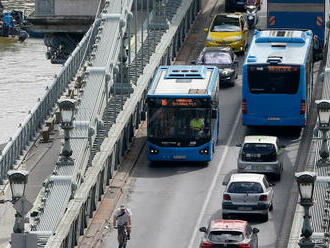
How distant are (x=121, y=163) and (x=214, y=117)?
4.27 metres

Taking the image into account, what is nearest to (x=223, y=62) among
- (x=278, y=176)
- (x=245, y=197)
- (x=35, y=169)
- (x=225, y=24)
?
(x=225, y=24)

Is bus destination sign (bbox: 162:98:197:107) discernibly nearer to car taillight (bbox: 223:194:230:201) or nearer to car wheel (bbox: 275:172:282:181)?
car wheel (bbox: 275:172:282:181)

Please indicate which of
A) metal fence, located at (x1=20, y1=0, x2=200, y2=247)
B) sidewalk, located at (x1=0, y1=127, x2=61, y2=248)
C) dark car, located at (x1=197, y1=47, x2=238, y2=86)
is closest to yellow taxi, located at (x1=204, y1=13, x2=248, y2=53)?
metal fence, located at (x1=20, y1=0, x2=200, y2=247)

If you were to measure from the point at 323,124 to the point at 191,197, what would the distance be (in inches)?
251

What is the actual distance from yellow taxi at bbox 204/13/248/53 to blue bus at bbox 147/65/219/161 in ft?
57.1

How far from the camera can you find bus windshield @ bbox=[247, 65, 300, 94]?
62156 mm

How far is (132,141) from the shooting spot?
2511 inches

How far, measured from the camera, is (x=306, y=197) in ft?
142

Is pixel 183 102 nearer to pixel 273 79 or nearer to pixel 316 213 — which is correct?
pixel 273 79

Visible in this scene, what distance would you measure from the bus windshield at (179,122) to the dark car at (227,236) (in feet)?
41.2

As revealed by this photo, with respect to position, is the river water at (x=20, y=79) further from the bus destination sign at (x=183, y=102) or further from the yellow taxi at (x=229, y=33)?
the bus destination sign at (x=183, y=102)

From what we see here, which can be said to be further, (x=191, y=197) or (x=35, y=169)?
(x=35, y=169)

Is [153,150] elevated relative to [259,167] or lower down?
lower down

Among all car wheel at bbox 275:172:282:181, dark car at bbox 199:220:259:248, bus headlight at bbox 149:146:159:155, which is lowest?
car wheel at bbox 275:172:282:181
